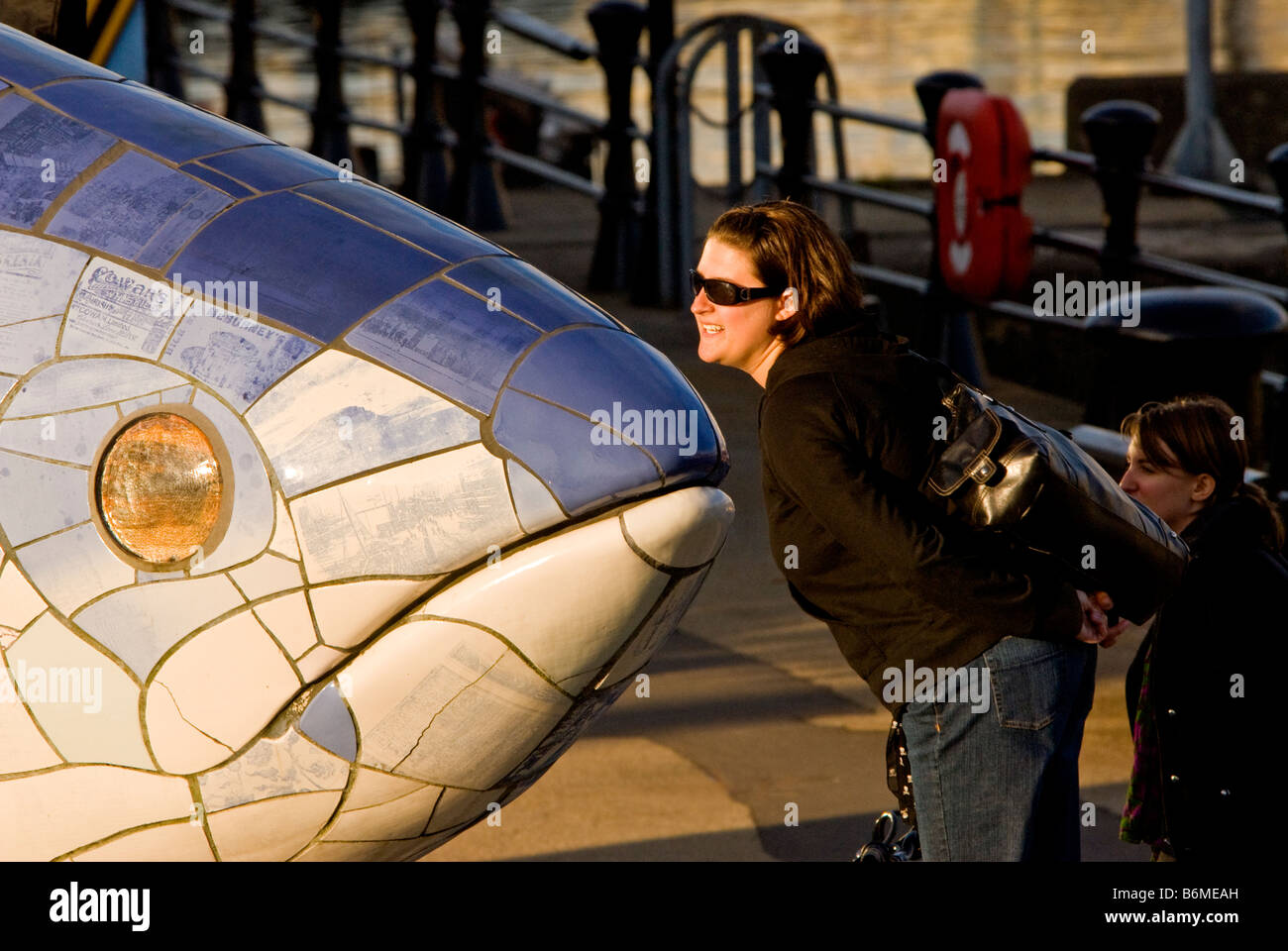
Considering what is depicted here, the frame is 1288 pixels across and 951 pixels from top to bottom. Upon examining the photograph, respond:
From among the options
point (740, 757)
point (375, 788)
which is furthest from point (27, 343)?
point (740, 757)

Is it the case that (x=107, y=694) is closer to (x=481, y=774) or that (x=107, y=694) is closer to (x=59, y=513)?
(x=59, y=513)

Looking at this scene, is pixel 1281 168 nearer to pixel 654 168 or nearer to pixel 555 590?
pixel 654 168

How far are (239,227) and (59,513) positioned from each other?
384 millimetres

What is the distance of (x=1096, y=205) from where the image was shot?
12875mm

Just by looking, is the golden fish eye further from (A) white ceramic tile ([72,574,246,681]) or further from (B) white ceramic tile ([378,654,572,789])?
(B) white ceramic tile ([378,654,572,789])

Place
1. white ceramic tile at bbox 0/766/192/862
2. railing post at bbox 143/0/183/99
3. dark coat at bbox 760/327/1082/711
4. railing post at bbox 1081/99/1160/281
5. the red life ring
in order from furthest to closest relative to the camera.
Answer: railing post at bbox 143/0/183/99, the red life ring, railing post at bbox 1081/99/1160/281, dark coat at bbox 760/327/1082/711, white ceramic tile at bbox 0/766/192/862

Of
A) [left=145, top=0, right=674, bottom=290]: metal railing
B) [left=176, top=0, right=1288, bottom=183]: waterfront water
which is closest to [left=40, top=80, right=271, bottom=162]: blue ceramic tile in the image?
[left=145, top=0, right=674, bottom=290]: metal railing

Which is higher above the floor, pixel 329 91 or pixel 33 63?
pixel 33 63

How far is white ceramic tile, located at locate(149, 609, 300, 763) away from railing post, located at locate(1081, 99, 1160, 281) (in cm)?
534

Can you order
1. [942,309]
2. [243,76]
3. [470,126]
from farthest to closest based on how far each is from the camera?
[243,76] < [470,126] < [942,309]

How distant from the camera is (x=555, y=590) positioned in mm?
2062

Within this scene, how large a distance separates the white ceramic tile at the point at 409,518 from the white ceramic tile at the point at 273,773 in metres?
0.21

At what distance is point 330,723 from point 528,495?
0.36 meters

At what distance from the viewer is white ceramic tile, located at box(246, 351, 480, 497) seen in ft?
6.64
